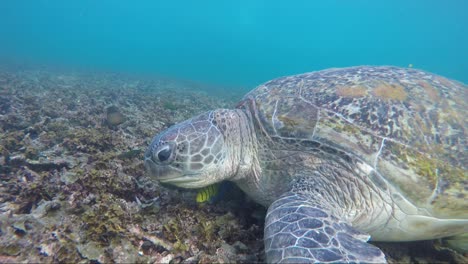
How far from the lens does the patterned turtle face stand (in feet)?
7.94

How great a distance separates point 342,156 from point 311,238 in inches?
38.2

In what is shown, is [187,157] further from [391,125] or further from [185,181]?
[391,125]

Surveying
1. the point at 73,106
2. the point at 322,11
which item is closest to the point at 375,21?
the point at 322,11

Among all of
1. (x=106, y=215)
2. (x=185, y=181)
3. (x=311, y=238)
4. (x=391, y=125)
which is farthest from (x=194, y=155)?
(x=391, y=125)

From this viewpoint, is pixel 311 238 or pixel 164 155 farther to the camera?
pixel 164 155

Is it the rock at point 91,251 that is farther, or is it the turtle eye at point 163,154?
the turtle eye at point 163,154

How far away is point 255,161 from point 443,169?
1734 millimetres

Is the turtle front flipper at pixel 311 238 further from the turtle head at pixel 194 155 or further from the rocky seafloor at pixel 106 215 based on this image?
the turtle head at pixel 194 155

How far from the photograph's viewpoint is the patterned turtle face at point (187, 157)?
7.94 ft

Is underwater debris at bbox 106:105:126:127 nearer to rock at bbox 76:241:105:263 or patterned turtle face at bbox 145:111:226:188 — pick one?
patterned turtle face at bbox 145:111:226:188

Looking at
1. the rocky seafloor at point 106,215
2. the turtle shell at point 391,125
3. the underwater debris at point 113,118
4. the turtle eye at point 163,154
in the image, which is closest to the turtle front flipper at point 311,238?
the rocky seafloor at point 106,215

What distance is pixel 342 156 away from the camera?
2.30 metres

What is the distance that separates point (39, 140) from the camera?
139 inches

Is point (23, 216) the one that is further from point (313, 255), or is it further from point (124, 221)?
point (313, 255)
